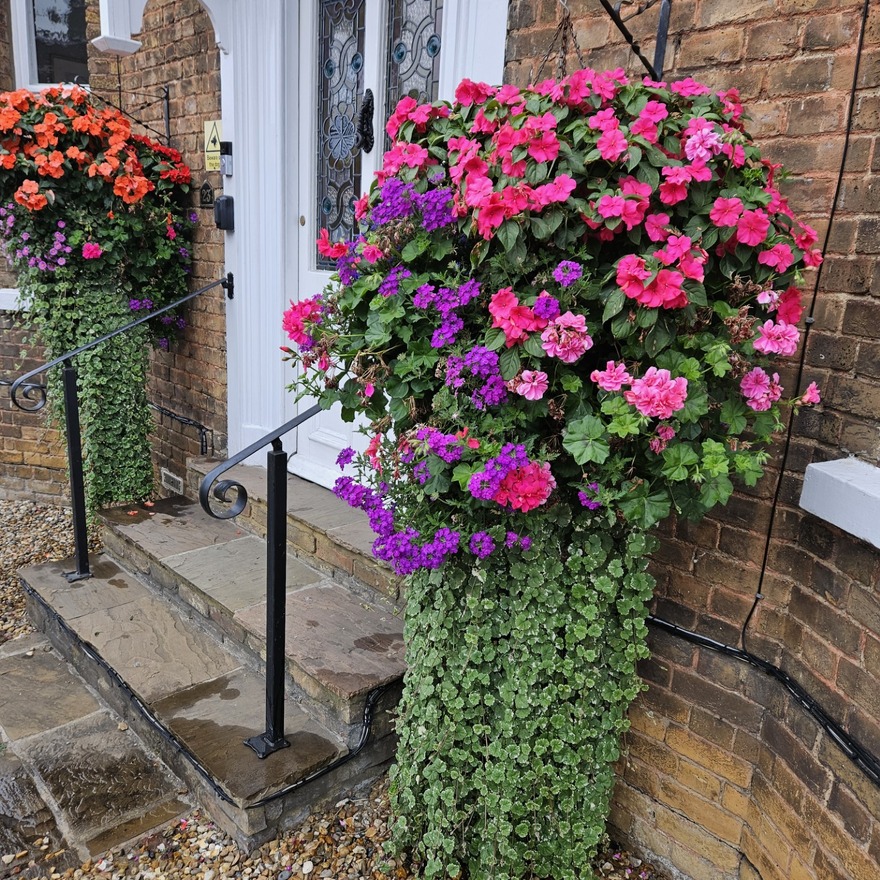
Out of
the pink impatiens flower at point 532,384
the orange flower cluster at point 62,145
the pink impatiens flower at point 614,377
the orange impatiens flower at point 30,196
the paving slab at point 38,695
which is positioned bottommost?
the paving slab at point 38,695

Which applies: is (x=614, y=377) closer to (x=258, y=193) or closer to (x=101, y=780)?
(x=101, y=780)

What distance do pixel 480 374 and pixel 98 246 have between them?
2711 millimetres

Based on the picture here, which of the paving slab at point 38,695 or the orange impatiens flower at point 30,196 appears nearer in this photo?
the paving slab at point 38,695

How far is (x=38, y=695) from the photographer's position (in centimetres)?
278

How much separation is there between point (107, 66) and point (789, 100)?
13.2 ft

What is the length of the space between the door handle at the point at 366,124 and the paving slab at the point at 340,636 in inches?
71.2

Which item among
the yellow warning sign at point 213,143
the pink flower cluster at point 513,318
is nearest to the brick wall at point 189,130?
the yellow warning sign at point 213,143

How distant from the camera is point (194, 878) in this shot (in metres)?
2.02

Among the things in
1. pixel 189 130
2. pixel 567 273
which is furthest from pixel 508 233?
pixel 189 130

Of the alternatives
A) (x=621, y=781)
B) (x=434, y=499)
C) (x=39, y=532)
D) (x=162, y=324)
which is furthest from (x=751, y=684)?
(x=39, y=532)

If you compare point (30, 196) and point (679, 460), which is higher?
point (30, 196)

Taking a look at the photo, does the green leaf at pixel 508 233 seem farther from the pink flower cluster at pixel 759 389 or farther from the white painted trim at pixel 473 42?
the white painted trim at pixel 473 42

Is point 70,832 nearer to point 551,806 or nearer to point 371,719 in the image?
point 371,719

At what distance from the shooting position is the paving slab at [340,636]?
229cm
